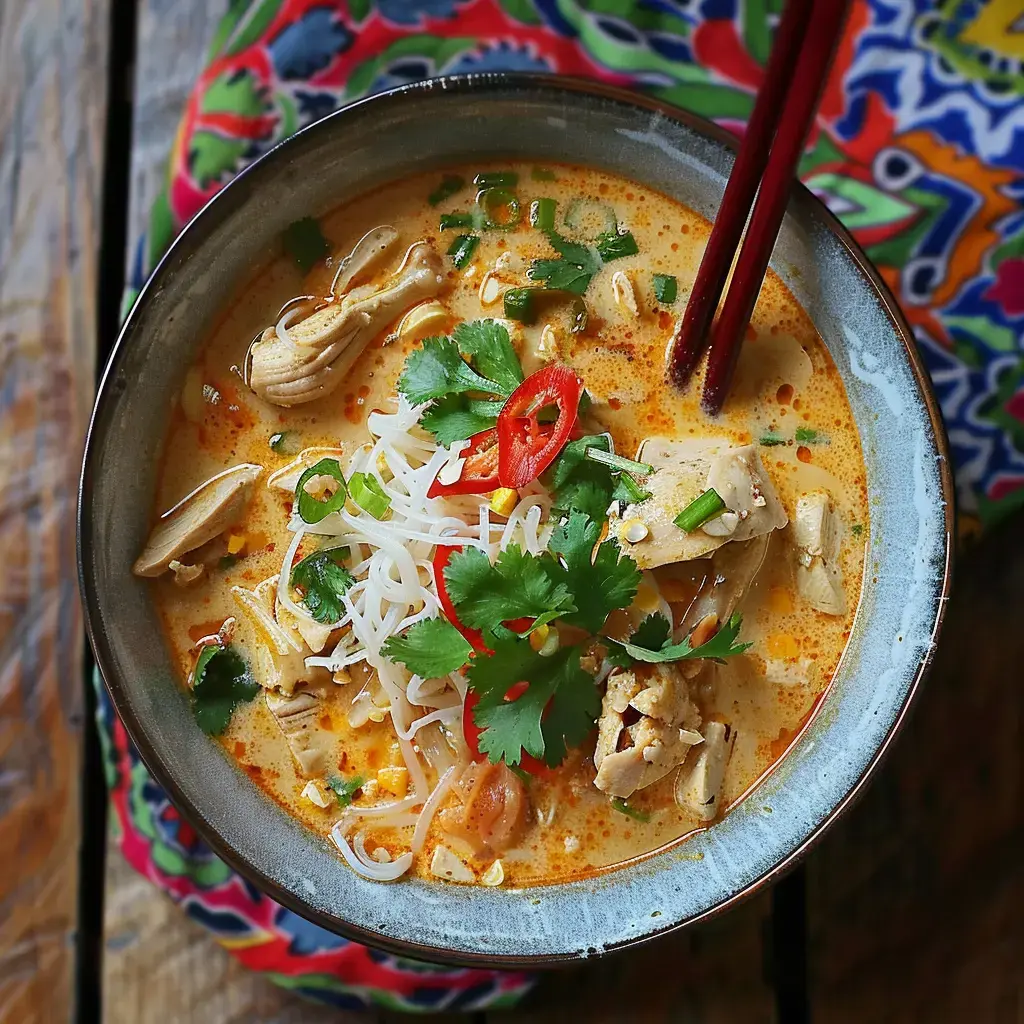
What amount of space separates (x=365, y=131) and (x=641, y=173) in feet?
1.87

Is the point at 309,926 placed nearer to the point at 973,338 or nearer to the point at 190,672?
the point at 190,672

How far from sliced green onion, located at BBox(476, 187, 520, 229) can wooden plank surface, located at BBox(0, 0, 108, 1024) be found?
1028 mm

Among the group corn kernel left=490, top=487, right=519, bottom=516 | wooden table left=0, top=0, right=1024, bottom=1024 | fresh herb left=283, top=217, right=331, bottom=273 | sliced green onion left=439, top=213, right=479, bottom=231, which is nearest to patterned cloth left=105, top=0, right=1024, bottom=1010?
wooden table left=0, top=0, right=1024, bottom=1024

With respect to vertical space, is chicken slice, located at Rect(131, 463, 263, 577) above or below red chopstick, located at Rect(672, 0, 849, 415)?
below

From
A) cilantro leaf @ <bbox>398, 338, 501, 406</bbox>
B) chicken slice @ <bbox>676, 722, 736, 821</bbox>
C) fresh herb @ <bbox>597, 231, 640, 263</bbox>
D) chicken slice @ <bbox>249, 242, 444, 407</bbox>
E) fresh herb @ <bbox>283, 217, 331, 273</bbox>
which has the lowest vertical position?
chicken slice @ <bbox>676, 722, 736, 821</bbox>

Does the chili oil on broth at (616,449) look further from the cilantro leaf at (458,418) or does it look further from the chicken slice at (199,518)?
the cilantro leaf at (458,418)

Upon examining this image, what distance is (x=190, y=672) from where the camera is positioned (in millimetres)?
2260

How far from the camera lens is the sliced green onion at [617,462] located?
207cm

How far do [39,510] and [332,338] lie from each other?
942mm

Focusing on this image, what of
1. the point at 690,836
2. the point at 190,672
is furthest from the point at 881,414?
the point at 190,672

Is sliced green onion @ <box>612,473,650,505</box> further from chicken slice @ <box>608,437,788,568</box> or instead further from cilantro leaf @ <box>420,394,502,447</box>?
cilantro leaf @ <box>420,394,502,447</box>

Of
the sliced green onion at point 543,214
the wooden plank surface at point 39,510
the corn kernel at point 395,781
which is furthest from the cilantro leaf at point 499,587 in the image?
the wooden plank surface at point 39,510

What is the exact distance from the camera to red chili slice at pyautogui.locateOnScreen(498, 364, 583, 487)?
81.1 inches

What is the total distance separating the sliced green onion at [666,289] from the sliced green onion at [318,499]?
2.46 feet
